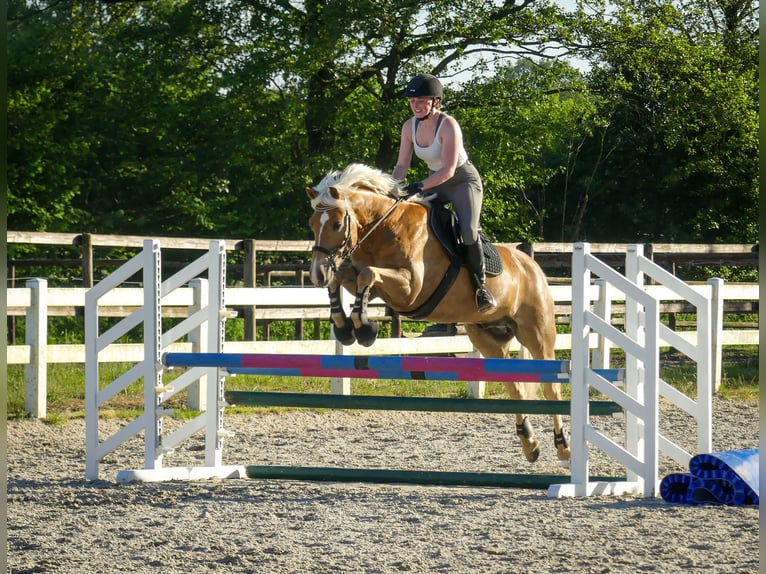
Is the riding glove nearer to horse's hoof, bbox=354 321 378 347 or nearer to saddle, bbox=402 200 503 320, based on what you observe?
saddle, bbox=402 200 503 320

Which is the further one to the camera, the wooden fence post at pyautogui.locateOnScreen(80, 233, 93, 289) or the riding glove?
the wooden fence post at pyautogui.locateOnScreen(80, 233, 93, 289)

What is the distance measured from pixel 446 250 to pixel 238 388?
14.1ft

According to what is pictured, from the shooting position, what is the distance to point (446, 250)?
6.03m

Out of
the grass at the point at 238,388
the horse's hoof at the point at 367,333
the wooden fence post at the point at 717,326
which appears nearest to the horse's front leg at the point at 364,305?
the horse's hoof at the point at 367,333

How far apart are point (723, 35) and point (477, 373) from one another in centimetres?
2064

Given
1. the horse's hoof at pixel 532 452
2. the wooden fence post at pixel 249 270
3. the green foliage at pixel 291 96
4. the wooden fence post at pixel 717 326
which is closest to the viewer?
the horse's hoof at pixel 532 452

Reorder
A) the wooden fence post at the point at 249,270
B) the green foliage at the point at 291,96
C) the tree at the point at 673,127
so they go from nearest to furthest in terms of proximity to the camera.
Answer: the wooden fence post at the point at 249,270, the green foliage at the point at 291,96, the tree at the point at 673,127

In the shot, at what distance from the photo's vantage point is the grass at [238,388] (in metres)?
8.96

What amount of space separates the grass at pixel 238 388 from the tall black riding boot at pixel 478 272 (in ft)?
10.6

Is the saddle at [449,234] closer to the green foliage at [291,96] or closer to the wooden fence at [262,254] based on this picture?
the wooden fence at [262,254]

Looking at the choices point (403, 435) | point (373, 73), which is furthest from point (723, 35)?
point (403, 435)

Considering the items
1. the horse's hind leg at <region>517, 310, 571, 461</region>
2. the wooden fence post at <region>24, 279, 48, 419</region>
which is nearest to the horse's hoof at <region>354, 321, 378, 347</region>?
the horse's hind leg at <region>517, 310, 571, 461</region>

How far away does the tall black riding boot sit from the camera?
19.7 ft

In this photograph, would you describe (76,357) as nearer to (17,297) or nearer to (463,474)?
(17,297)
